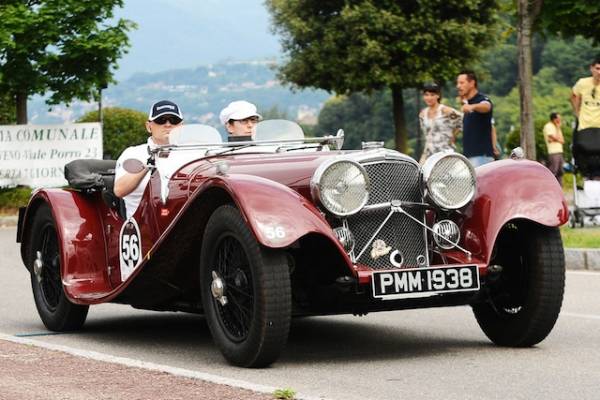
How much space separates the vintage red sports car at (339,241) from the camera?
7297mm

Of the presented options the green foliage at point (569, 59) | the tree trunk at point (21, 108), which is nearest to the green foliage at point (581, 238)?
the tree trunk at point (21, 108)

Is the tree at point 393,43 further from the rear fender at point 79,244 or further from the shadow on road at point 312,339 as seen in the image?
the rear fender at point 79,244

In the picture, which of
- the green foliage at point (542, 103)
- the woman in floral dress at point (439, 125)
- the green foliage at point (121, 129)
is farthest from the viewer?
the green foliage at point (542, 103)

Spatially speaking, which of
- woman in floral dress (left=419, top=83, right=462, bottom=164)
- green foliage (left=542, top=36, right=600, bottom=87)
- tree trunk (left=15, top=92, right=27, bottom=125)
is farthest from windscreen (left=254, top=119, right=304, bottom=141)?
green foliage (left=542, top=36, right=600, bottom=87)

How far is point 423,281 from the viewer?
24.3 ft

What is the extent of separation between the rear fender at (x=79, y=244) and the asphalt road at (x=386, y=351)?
365 mm

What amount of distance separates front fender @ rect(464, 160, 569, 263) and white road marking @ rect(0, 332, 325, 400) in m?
1.69

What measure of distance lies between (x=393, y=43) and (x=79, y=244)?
Result: 1139 inches

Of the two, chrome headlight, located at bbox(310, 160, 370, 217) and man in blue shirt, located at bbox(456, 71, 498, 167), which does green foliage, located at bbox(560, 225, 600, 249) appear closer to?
man in blue shirt, located at bbox(456, 71, 498, 167)

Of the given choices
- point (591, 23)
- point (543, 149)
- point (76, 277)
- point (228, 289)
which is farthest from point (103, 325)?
point (543, 149)

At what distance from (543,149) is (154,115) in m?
29.6

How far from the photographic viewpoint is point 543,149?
125 ft

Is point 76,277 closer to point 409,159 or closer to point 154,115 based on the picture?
point 154,115

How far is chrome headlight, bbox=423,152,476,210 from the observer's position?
773 cm
